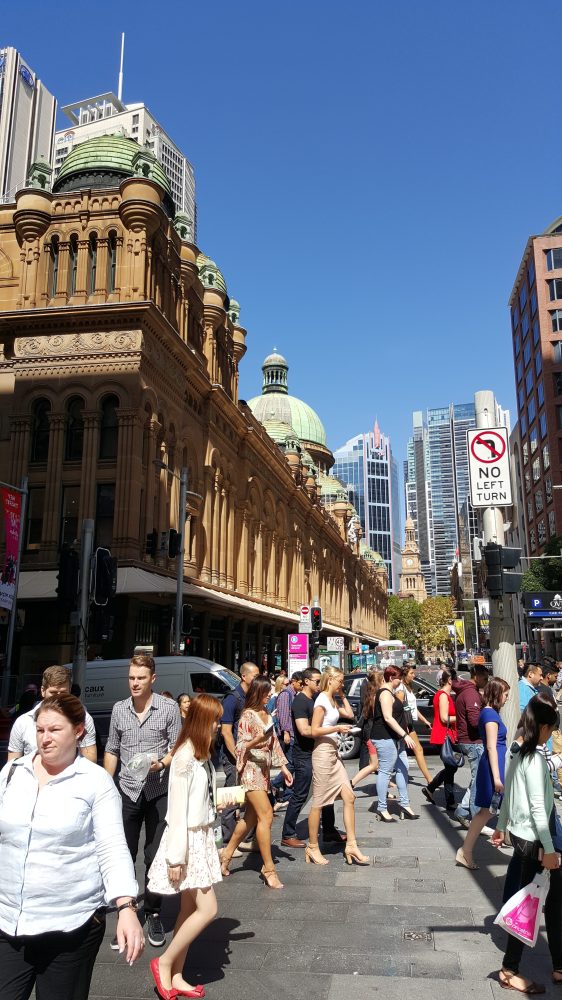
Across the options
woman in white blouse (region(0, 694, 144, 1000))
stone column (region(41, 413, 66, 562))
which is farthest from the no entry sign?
stone column (region(41, 413, 66, 562))

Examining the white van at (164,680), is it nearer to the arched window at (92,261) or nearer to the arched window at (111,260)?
the arched window at (111,260)

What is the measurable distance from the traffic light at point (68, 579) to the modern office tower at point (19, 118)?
136017mm

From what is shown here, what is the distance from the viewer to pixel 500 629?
378 inches

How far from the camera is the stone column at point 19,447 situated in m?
27.9

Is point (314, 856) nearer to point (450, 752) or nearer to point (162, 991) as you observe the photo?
point (450, 752)

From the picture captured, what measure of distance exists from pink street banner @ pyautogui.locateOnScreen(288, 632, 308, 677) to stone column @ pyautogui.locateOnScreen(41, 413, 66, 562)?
924 centimetres

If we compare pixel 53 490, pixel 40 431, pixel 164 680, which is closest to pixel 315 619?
pixel 164 680

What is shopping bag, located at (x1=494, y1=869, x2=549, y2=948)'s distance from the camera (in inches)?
185

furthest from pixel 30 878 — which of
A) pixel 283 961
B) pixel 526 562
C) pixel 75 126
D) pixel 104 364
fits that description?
pixel 75 126

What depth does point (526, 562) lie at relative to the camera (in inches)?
3113

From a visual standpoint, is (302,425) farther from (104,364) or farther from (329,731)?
(329,731)

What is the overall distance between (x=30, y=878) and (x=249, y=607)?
111ft

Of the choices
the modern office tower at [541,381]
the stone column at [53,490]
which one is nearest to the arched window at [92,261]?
the stone column at [53,490]

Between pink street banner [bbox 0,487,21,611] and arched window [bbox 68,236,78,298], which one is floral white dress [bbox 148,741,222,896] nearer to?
pink street banner [bbox 0,487,21,611]
